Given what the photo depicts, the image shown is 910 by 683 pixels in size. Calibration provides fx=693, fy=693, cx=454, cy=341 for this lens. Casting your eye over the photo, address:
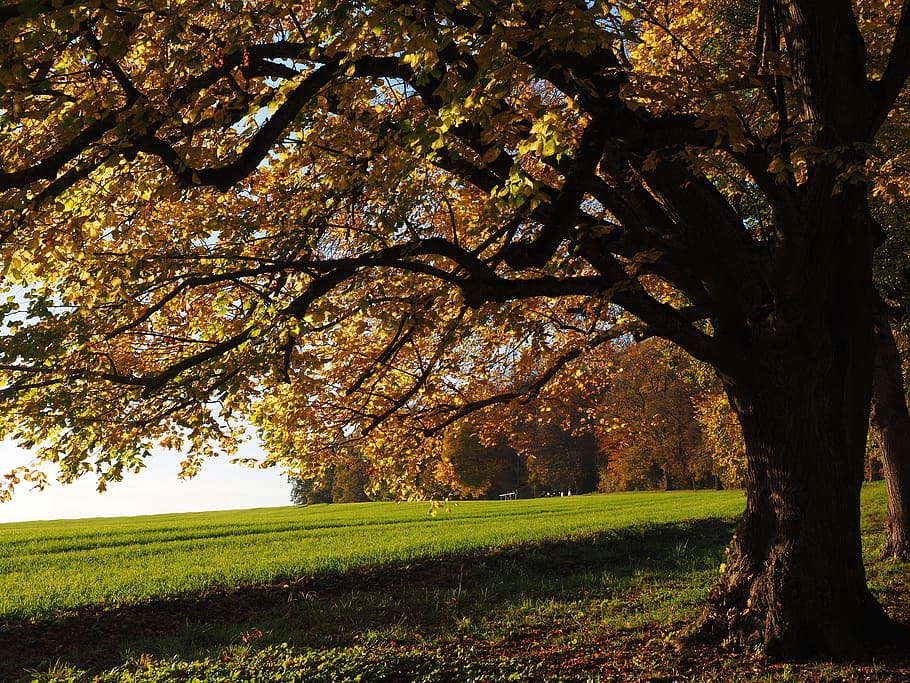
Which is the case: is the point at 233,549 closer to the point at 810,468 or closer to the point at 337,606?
the point at 337,606

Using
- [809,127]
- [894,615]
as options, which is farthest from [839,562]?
[809,127]

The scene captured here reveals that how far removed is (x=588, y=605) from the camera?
11.7 meters

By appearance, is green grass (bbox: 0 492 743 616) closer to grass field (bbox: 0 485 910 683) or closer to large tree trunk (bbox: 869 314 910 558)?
grass field (bbox: 0 485 910 683)

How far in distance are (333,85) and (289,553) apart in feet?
51.9

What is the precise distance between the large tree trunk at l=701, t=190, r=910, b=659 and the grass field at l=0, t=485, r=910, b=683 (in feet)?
1.68

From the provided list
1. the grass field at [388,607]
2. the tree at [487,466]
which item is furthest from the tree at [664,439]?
the grass field at [388,607]

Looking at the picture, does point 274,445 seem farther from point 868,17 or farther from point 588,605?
point 868,17

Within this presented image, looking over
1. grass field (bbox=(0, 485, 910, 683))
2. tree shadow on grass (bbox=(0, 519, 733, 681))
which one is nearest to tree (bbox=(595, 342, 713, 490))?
grass field (bbox=(0, 485, 910, 683))

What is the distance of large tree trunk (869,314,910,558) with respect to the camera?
13500mm

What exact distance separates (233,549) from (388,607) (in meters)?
11.1

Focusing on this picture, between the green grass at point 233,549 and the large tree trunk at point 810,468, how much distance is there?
10963 millimetres

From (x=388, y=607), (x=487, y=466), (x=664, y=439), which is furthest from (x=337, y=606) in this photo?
(x=664, y=439)

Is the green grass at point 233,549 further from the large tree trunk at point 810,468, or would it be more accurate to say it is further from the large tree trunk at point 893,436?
the large tree trunk at point 810,468

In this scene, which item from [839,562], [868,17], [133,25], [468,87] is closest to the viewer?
[468,87]
